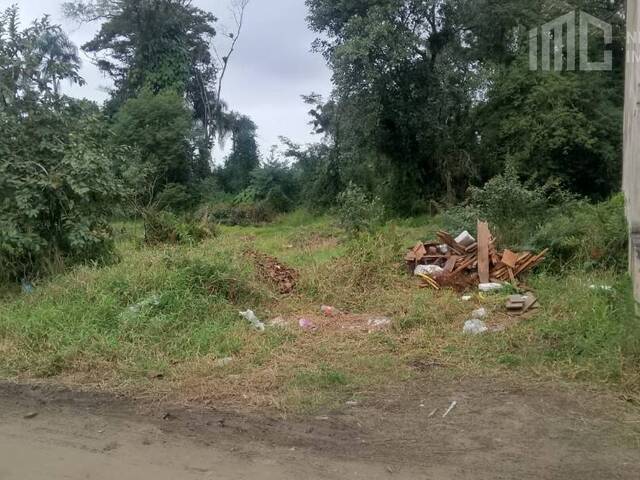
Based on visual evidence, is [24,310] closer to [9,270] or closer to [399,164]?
[9,270]

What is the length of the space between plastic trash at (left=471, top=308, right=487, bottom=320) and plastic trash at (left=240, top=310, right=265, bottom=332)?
91.6 inches

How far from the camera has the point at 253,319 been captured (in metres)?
6.74

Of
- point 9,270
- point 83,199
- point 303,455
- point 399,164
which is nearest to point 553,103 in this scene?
point 399,164

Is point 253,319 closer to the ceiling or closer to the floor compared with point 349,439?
closer to the ceiling

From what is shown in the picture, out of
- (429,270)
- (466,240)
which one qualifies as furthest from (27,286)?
(466,240)

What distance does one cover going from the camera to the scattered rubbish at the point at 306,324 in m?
6.63

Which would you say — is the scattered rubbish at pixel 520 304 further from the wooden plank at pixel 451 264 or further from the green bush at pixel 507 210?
the green bush at pixel 507 210

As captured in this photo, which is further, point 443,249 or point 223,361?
point 443,249

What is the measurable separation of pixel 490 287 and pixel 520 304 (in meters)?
0.88

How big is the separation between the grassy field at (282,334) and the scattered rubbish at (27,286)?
0.19m

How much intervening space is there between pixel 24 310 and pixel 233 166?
83.9ft
